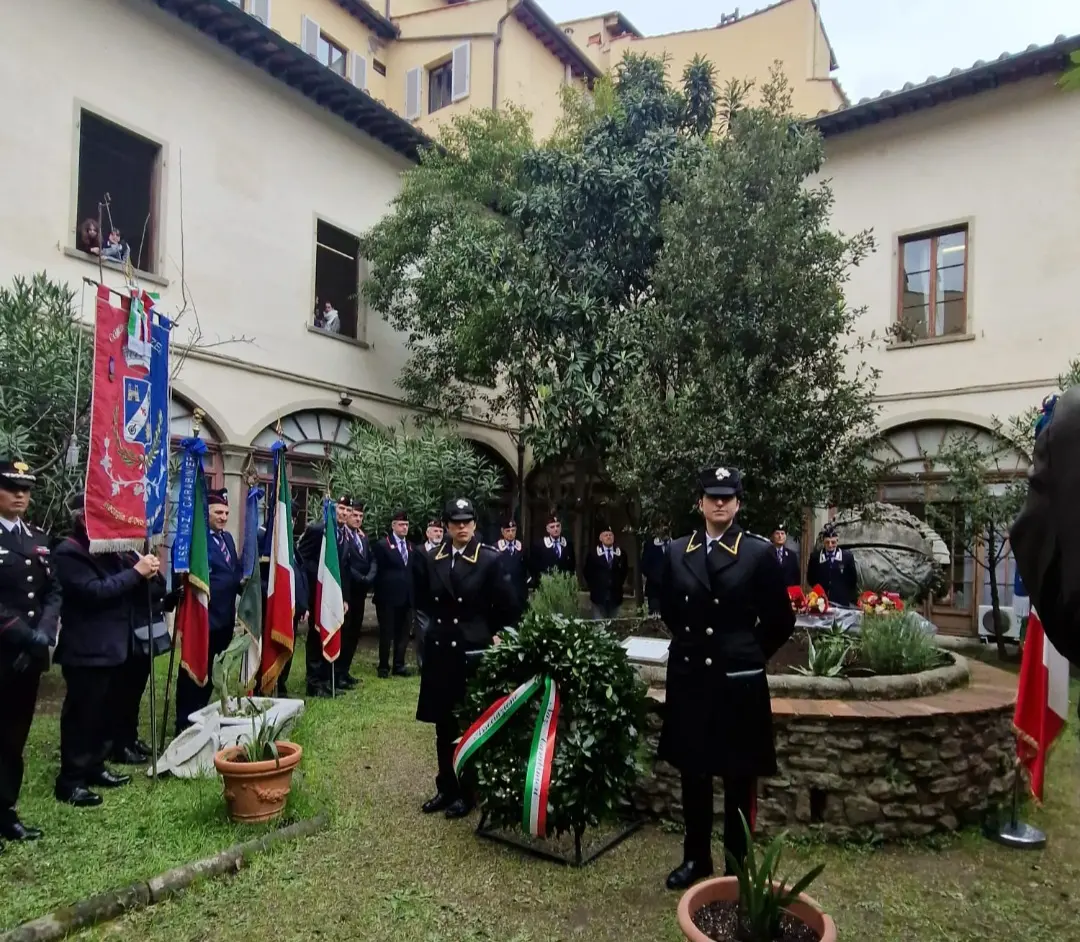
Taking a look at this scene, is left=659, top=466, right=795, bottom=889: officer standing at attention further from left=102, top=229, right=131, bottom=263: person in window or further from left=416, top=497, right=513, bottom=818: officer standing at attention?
left=102, top=229, right=131, bottom=263: person in window

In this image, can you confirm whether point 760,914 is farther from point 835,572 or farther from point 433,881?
point 835,572

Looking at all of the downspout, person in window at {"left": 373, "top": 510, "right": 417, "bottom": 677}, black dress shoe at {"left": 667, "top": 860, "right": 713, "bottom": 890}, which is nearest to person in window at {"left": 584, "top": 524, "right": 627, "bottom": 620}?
person in window at {"left": 373, "top": 510, "right": 417, "bottom": 677}

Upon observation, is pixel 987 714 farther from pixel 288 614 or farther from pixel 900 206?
pixel 900 206

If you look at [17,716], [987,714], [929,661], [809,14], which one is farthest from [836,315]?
[809,14]

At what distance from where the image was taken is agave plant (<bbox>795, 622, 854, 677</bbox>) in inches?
210

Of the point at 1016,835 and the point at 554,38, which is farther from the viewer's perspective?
the point at 554,38

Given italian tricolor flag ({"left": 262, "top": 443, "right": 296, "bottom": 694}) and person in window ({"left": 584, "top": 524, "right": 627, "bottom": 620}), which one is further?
person in window ({"left": 584, "top": 524, "right": 627, "bottom": 620})

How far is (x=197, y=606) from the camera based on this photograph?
586 centimetres

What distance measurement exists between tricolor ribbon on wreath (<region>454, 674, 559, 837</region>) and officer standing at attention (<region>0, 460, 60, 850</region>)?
2.24m

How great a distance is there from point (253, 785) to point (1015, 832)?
4.22 meters

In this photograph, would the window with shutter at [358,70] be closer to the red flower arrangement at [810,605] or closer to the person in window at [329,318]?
the person in window at [329,318]

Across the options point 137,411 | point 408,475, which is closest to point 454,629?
point 137,411

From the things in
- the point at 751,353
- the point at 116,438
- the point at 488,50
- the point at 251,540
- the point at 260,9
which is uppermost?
the point at 488,50

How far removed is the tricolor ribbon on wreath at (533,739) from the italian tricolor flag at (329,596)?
3.38 m
